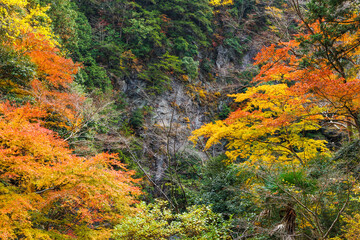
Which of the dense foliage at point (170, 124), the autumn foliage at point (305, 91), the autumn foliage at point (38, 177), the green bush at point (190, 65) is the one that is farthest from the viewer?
the green bush at point (190, 65)

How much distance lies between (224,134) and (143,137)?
9970 mm

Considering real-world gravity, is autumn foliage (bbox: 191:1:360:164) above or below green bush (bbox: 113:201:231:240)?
above

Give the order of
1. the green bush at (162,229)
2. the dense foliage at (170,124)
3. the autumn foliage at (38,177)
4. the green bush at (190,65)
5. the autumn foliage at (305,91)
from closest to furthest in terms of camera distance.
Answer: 1. the green bush at (162,229)
2. the dense foliage at (170,124)
3. the autumn foliage at (38,177)
4. the autumn foliage at (305,91)
5. the green bush at (190,65)

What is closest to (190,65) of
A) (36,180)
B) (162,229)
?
(36,180)

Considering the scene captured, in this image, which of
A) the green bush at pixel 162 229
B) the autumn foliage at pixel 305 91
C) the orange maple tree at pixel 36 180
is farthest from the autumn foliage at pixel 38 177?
the autumn foliage at pixel 305 91

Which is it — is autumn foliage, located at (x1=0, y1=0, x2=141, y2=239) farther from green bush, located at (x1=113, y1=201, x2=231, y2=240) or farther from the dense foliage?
green bush, located at (x1=113, y1=201, x2=231, y2=240)

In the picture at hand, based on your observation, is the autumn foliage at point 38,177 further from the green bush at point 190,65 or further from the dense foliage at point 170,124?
the green bush at point 190,65

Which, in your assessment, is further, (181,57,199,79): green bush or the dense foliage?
(181,57,199,79): green bush

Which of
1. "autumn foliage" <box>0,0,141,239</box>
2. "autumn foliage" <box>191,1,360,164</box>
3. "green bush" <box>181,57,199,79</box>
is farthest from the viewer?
"green bush" <box>181,57,199,79</box>

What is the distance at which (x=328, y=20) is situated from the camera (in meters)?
5.14

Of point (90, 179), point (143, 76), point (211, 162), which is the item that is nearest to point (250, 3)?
Answer: point (143, 76)

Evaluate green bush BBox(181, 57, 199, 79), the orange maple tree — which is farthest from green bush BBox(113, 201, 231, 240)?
green bush BBox(181, 57, 199, 79)

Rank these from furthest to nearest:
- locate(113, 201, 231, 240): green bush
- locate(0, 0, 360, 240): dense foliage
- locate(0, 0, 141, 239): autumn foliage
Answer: locate(0, 0, 141, 239): autumn foliage < locate(0, 0, 360, 240): dense foliage < locate(113, 201, 231, 240): green bush

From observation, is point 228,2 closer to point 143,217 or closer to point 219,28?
point 219,28
